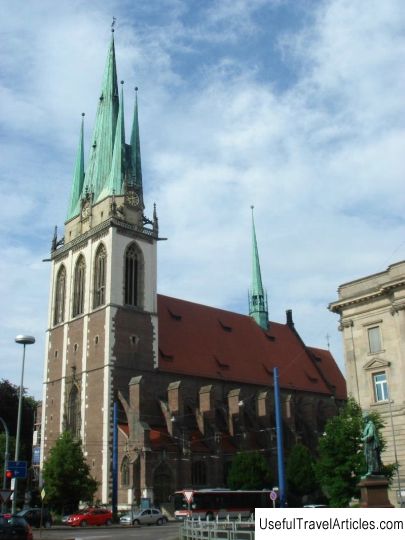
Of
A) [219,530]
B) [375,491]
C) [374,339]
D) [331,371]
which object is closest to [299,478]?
[374,339]

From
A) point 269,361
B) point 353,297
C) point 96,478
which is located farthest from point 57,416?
point 353,297

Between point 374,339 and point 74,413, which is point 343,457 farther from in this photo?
point 74,413

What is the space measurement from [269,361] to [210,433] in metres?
16.0

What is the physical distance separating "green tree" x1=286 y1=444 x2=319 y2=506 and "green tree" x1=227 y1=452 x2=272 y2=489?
2.60 m

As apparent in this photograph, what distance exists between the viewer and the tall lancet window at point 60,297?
191 ft

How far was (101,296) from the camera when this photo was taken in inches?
2130

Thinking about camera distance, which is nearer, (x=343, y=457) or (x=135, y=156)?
(x=343, y=457)

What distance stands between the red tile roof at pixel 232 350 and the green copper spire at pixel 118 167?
37.8ft

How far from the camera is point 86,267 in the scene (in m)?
56.6

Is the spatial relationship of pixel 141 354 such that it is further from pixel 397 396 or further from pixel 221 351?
pixel 397 396

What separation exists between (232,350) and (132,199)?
1811 centimetres

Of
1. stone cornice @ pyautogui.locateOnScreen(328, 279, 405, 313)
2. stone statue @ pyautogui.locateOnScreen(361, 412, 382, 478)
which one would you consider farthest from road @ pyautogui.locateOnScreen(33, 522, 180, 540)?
stone cornice @ pyautogui.locateOnScreen(328, 279, 405, 313)

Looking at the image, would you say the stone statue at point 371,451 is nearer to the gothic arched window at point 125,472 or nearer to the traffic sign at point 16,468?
the traffic sign at point 16,468

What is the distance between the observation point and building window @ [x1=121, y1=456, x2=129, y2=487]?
46.1 m
